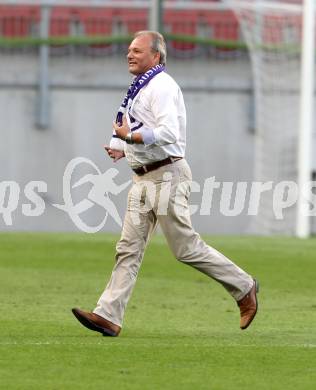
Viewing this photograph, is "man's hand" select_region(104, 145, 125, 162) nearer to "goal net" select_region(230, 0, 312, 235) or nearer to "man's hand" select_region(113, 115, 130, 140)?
"man's hand" select_region(113, 115, 130, 140)

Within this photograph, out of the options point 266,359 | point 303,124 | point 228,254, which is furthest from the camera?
point 303,124

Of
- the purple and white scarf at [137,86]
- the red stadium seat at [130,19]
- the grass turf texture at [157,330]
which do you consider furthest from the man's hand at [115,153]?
the red stadium seat at [130,19]

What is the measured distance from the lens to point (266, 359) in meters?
9.36

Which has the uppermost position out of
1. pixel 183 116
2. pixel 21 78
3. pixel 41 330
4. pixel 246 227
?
pixel 183 116

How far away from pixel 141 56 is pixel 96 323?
1.90m

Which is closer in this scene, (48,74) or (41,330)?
Result: (41,330)

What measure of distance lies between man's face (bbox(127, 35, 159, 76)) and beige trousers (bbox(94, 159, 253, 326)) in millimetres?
712

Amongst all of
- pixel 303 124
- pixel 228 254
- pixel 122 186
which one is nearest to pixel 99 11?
pixel 122 186

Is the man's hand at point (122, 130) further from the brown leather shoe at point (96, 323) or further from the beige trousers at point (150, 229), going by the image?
the brown leather shoe at point (96, 323)

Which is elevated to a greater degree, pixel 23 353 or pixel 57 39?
pixel 23 353

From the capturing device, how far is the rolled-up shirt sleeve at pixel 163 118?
32.9ft

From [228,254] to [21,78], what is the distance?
1485 centimetres

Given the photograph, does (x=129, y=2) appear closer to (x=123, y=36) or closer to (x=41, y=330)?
(x=123, y=36)

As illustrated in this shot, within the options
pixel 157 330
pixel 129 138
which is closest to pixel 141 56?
pixel 129 138
